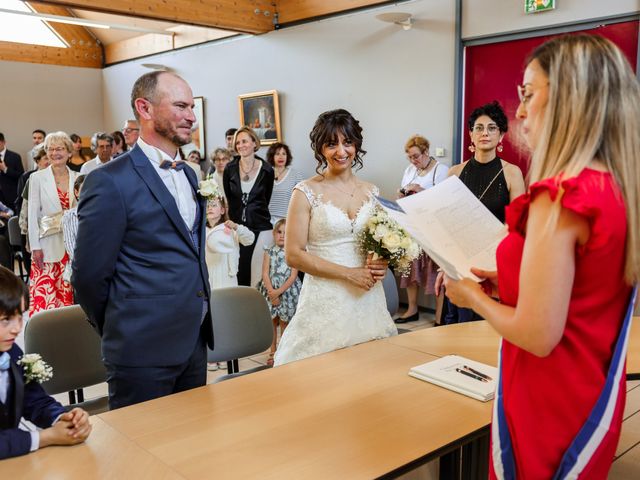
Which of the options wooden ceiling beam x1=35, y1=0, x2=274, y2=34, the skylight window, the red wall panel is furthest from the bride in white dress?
the skylight window

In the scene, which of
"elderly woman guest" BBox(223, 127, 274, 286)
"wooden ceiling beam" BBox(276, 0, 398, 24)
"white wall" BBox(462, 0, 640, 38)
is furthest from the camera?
"wooden ceiling beam" BBox(276, 0, 398, 24)

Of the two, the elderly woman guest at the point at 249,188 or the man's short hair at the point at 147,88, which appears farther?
the elderly woman guest at the point at 249,188

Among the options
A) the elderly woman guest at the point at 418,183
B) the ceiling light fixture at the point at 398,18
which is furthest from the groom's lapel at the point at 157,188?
the ceiling light fixture at the point at 398,18

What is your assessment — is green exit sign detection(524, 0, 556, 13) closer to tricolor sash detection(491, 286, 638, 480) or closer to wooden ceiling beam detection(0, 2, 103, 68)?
tricolor sash detection(491, 286, 638, 480)

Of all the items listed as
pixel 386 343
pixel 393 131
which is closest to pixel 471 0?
pixel 393 131

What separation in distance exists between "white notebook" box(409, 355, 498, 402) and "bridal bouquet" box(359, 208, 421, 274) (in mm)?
668

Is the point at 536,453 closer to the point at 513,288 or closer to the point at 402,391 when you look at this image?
the point at 513,288

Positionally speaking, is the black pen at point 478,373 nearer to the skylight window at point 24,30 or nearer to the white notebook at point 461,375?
the white notebook at point 461,375

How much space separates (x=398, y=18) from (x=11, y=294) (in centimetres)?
518

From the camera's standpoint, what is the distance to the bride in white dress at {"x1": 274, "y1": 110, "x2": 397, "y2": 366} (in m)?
2.83

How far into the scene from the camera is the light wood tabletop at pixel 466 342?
2303 millimetres

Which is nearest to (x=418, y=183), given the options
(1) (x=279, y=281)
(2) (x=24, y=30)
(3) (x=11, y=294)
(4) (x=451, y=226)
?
(1) (x=279, y=281)

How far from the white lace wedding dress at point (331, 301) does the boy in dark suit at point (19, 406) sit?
1364mm

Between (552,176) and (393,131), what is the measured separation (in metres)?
5.48
